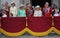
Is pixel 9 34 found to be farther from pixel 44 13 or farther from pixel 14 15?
pixel 44 13

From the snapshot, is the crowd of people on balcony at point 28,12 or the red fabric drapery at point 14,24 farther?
the crowd of people on balcony at point 28,12

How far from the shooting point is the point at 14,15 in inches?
497

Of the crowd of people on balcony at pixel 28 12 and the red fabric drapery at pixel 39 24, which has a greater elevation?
the crowd of people on balcony at pixel 28 12

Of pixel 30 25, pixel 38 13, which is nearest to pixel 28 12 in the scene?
pixel 38 13

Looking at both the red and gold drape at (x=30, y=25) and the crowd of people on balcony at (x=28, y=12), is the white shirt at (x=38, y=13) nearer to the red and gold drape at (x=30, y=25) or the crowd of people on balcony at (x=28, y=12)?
the crowd of people on balcony at (x=28, y=12)

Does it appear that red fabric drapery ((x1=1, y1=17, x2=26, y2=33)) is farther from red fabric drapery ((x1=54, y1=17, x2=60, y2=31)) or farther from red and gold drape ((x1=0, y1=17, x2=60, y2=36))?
red fabric drapery ((x1=54, y1=17, x2=60, y2=31))

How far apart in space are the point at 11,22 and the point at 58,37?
7.41ft

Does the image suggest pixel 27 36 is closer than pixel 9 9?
Yes

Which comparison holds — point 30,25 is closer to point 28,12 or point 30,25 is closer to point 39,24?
point 39,24

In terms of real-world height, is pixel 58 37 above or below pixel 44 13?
below

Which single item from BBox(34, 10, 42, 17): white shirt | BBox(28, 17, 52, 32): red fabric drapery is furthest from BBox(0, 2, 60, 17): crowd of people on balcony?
BBox(28, 17, 52, 32): red fabric drapery

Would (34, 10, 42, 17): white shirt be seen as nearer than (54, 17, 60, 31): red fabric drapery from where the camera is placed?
No

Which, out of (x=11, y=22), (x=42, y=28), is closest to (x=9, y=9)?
(x=11, y=22)

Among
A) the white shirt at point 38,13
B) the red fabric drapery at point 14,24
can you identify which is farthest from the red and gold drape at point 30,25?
the white shirt at point 38,13
